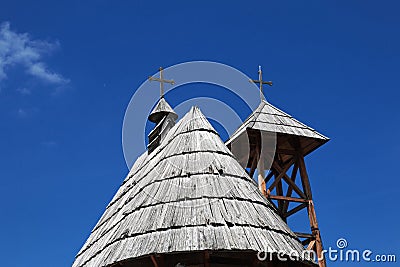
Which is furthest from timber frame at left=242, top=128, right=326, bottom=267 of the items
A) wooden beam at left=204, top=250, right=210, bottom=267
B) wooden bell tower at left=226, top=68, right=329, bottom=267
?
wooden beam at left=204, top=250, right=210, bottom=267

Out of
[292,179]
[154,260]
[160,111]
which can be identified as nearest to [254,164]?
[292,179]

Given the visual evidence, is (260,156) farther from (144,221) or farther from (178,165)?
(144,221)

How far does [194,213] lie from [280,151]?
226 inches

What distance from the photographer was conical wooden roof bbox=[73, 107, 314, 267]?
8.28 m

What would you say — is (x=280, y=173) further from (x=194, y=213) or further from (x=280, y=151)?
(x=194, y=213)

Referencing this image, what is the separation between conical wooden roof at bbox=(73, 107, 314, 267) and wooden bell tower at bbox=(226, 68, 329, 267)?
2.92 meters

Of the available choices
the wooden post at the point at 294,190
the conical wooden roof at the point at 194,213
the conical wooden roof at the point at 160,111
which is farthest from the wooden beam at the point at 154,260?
the conical wooden roof at the point at 160,111

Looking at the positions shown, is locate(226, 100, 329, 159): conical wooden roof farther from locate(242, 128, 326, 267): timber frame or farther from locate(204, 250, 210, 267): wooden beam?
locate(204, 250, 210, 267): wooden beam

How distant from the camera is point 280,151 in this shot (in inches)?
551

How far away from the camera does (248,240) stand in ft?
27.0

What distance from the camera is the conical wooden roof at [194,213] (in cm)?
828

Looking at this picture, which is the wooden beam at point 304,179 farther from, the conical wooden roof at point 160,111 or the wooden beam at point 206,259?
the wooden beam at point 206,259

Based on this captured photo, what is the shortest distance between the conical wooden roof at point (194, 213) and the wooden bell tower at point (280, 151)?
2.92 metres

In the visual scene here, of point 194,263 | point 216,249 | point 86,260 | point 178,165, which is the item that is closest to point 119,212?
point 86,260
